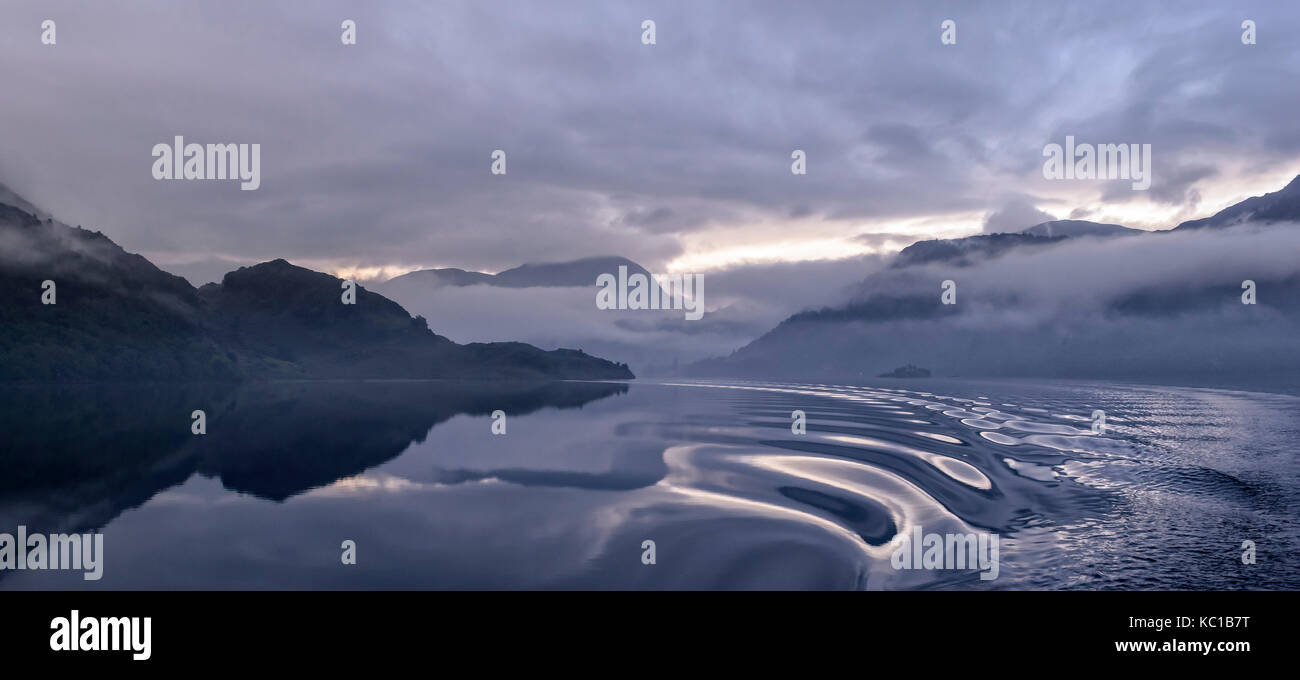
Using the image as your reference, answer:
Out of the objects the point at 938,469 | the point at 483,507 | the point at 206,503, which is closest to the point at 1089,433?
the point at 938,469

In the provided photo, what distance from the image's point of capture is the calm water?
20766 mm

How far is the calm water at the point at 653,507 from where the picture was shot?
2077cm

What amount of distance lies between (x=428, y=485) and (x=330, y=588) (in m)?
17.5

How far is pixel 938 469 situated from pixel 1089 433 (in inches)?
1299

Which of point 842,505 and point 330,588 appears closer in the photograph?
point 330,588

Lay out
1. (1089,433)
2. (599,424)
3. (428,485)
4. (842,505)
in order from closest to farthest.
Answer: (842,505) → (428,485) → (1089,433) → (599,424)

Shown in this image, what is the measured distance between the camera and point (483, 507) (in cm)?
3153

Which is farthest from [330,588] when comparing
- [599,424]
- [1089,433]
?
[1089,433]

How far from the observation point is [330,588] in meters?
19.9

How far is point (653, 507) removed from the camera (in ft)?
103

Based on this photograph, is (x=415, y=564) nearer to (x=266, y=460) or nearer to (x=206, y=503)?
(x=206, y=503)
